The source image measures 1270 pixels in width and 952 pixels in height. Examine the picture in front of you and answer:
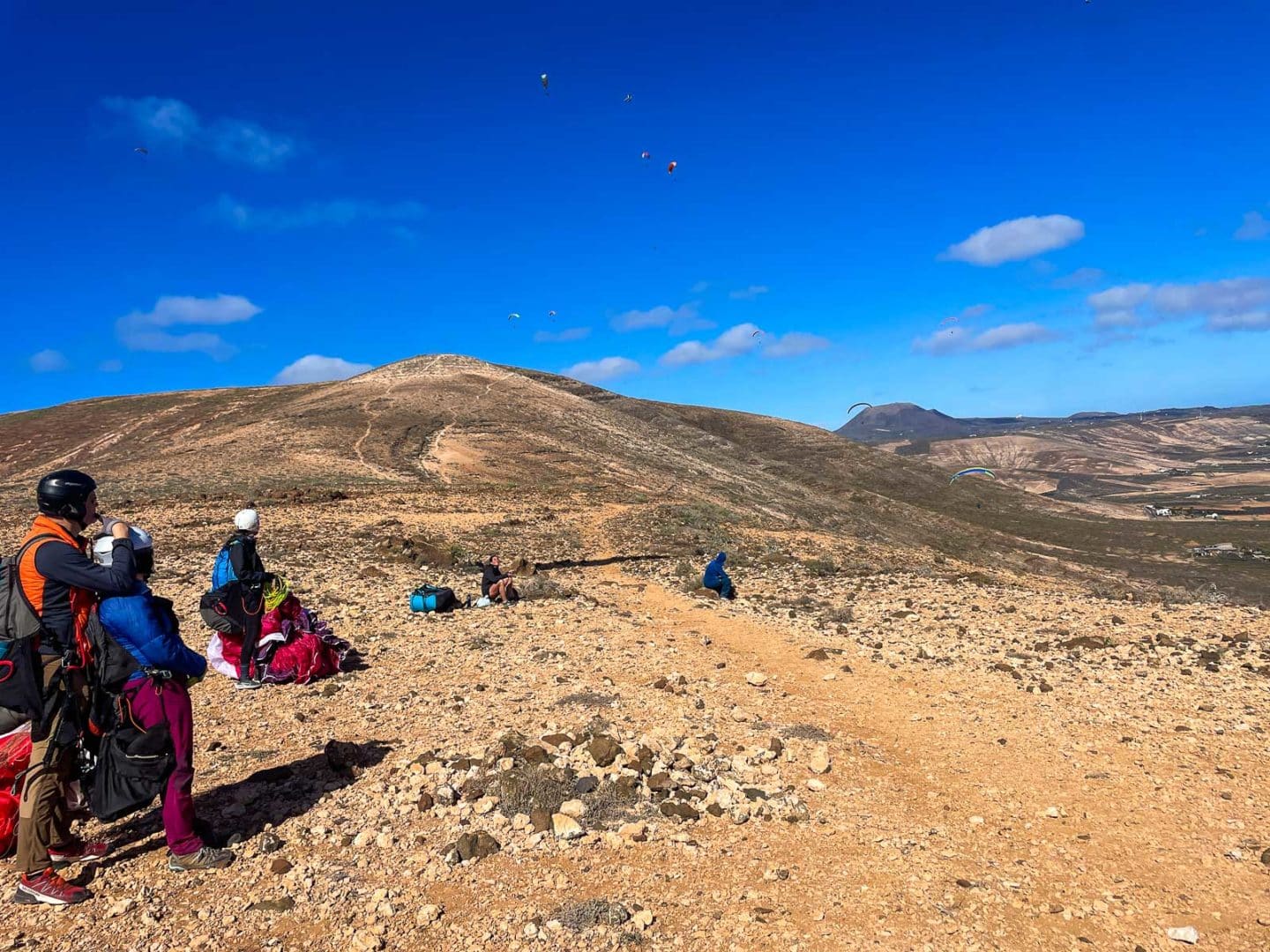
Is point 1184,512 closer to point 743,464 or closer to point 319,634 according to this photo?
point 743,464

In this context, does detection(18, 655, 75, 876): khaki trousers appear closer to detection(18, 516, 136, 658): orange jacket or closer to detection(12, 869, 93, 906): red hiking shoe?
detection(12, 869, 93, 906): red hiking shoe

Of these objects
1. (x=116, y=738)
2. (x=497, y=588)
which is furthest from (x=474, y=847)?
(x=497, y=588)

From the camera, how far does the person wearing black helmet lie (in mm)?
4812

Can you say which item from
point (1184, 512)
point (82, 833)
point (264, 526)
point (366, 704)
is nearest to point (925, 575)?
point (366, 704)

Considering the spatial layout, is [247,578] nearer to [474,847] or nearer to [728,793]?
[474,847]

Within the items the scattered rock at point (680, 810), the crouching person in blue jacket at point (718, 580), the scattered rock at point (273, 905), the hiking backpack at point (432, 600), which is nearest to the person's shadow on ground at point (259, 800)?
the scattered rock at point (273, 905)

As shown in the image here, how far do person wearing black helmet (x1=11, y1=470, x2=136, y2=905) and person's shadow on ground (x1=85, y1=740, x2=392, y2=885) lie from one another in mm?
466

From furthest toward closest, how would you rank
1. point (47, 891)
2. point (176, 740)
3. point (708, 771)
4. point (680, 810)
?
point (708, 771), point (680, 810), point (176, 740), point (47, 891)

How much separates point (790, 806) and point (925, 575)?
44.5ft

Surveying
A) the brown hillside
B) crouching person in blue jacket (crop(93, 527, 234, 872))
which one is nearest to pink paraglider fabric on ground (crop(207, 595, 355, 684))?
crouching person in blue jacket (crop(93, 527, 234, 872))

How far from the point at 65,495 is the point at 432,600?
8933mm

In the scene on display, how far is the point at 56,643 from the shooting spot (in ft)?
16.1

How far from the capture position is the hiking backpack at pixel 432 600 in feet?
44.7

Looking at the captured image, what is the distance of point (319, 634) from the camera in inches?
393
